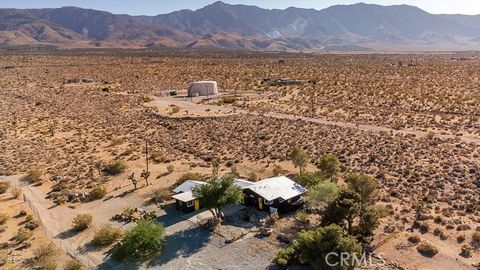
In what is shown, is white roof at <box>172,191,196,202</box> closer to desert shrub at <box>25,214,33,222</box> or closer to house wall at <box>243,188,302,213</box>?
house wall at <box>243,188,302,213</box>

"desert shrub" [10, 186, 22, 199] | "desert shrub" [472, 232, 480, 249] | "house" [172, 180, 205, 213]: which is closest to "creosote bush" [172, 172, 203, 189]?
"house" [172, 180, 205, 213]

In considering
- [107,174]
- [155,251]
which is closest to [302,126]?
[107,174]

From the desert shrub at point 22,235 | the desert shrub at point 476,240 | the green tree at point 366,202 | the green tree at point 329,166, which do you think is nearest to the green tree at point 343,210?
the green tree at point 366,202

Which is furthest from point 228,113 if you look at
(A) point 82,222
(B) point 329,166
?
(A) point 82,222

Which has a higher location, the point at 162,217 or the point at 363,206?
the point at 363,206

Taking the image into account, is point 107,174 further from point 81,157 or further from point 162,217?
point 162,217
